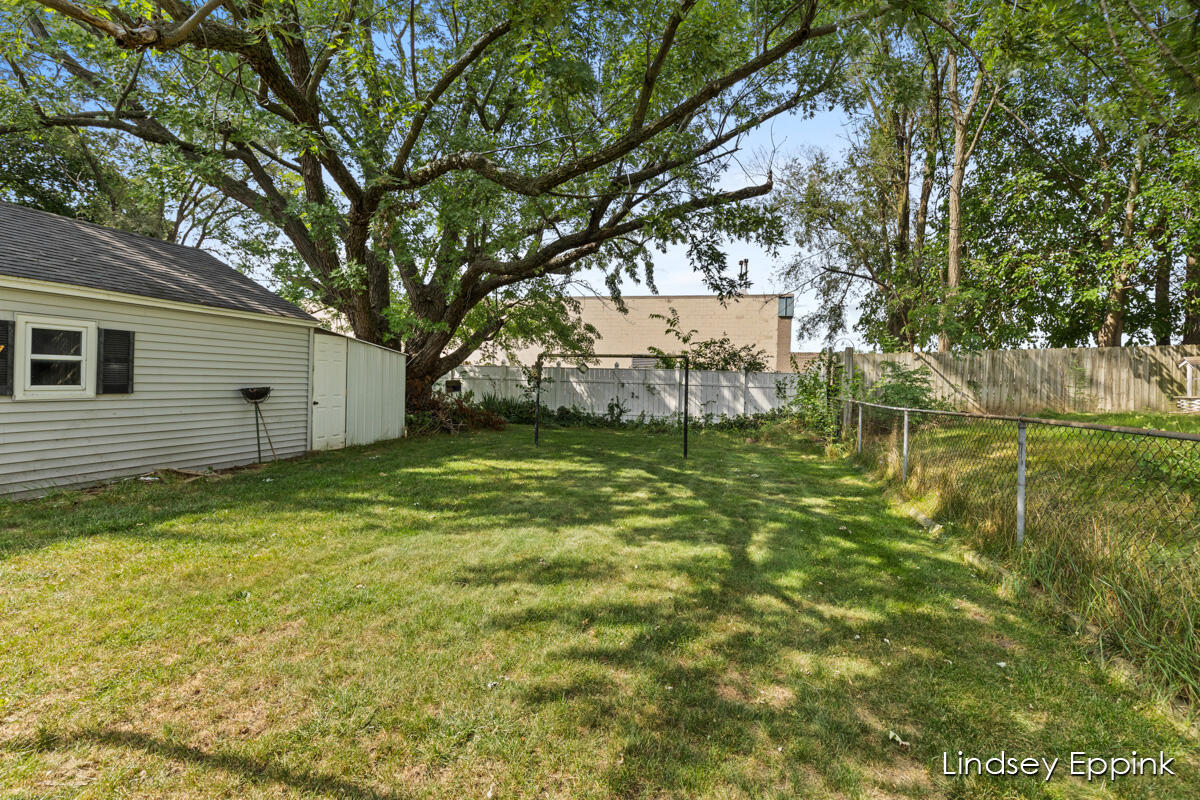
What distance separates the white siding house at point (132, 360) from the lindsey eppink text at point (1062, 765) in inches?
336

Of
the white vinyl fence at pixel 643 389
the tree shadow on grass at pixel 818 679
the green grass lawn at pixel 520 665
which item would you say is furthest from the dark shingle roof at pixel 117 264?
the white vinyl fence at pixel 643 389

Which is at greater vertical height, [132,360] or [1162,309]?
[1162,309]

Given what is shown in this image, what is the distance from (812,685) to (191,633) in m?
3.35

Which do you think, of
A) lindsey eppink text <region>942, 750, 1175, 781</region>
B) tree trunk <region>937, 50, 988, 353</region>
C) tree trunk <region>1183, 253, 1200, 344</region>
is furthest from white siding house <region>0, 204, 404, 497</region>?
tree trunk <region>1183, 253, 1200, 344</region>

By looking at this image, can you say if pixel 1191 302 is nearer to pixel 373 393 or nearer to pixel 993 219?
pixel 993 219

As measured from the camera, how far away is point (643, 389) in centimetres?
1484

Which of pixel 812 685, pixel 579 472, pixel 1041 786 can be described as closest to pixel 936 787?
pixel 1041 786

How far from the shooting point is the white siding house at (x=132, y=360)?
5609 millimetres

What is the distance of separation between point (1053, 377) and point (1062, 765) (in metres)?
12.0

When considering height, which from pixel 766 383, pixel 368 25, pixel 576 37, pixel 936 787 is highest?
pixel 368 25

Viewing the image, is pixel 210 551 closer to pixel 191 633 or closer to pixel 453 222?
pixel 191 633

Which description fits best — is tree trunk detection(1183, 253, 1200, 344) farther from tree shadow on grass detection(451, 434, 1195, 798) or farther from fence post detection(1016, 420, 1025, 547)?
tree shadow on grass detection(451, 434, 1195, 798)

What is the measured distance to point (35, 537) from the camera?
165 inches

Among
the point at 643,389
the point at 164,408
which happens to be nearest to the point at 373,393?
the point at 164,408
